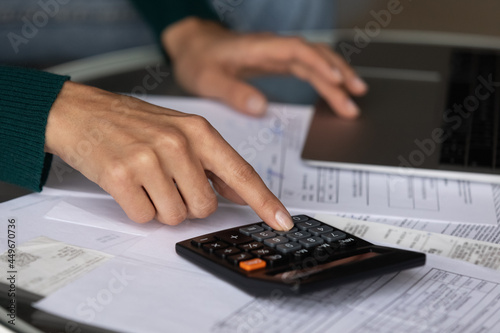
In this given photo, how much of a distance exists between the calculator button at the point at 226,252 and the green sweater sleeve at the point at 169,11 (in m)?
0.96

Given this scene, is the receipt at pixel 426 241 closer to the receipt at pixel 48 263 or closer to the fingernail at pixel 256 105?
the receipt at pixel 48 263

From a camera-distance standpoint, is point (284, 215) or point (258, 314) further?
point (284, 215)

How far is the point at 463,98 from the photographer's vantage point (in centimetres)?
118

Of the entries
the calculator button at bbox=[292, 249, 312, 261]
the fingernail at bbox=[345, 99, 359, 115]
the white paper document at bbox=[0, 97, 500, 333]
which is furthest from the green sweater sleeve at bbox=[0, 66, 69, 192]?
the fingernail at bbox=[345, 99, 359, 115]

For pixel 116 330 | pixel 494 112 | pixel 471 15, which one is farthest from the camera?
pixel 471 15

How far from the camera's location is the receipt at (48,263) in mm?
559

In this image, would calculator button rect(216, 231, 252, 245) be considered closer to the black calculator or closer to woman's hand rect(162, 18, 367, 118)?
the black calculator

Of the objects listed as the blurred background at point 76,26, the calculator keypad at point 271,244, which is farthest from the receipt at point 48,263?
the blurred background at point 76,26

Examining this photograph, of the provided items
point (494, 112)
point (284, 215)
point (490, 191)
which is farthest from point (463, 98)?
point (284, 215)

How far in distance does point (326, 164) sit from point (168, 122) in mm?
284

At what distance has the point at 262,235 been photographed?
63 centimetres

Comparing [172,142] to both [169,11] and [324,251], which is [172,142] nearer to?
[324,251]

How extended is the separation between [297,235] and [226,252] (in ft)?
0.27

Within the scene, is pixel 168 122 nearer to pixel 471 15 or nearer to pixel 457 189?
pixel 457 189
